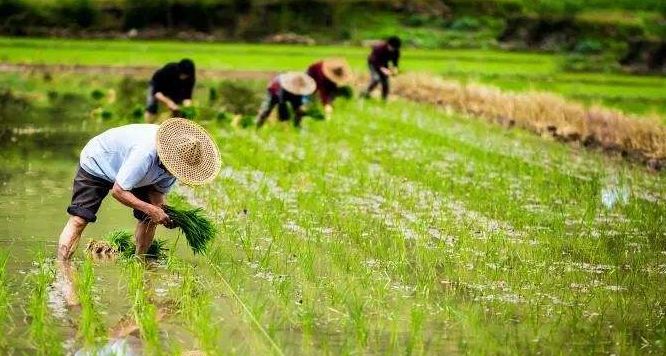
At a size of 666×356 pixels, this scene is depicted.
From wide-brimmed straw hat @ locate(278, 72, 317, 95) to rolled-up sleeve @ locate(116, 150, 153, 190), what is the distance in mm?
7573

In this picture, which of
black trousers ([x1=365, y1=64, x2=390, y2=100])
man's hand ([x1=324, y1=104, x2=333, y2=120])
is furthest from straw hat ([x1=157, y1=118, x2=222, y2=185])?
black trousers ([x1=365, y1=64, x2=390, y2=100])

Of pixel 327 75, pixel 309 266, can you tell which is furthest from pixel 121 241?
pixel 327 75

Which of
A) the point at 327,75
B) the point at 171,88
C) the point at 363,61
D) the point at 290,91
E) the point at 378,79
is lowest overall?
the point at 363,61

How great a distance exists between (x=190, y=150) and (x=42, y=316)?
1.39 metres

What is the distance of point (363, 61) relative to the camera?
27.0m

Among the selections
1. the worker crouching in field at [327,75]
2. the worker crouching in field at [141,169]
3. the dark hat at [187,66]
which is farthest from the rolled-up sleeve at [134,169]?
the worker crouching in field at [327,75]

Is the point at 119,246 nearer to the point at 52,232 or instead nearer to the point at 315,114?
the point at 52,232

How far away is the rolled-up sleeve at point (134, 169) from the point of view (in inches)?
252

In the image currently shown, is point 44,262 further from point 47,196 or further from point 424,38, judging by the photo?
point 424,38

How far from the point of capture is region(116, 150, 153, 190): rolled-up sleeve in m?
6.41

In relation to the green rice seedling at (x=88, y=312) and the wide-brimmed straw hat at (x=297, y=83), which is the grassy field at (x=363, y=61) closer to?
the wide-brimmed straw hat at (x=297, y=83)

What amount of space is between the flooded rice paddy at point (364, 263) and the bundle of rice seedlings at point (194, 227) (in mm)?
100

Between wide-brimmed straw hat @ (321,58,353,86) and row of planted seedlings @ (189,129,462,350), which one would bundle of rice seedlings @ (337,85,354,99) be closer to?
wide-brimmed straw hat @ (321,58,353,86)

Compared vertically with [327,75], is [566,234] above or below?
above
